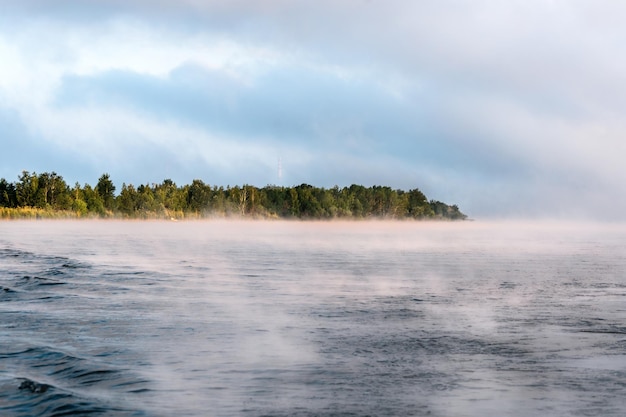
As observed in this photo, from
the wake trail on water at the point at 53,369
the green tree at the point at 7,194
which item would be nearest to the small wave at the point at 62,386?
the wake trail on water at the point at 53,369

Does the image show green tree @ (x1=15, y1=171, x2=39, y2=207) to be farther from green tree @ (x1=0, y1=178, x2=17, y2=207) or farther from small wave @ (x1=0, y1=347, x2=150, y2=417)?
small wave @ (x1=0, y1=347, x2=150, y2=417)

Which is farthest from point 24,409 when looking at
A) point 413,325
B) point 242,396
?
point 413,325

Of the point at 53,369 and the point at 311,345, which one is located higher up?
the point at 311,345

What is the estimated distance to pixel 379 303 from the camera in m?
21.8

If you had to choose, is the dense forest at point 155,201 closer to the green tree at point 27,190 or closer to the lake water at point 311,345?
the green tree at point 27,190

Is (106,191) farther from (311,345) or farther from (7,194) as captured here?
(311,345)

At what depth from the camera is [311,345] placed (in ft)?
50.5

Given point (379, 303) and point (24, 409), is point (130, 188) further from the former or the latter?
point (24, 409)

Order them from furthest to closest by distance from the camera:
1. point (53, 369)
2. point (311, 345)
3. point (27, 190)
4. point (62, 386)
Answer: point (27, 190), point (311, 345), point (53, 369), point (62, 386)

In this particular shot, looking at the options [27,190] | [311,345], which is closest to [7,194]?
[27,190]

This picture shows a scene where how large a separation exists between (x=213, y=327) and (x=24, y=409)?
6.92 metres

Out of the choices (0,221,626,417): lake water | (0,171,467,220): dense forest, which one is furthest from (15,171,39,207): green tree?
(0,221,626,417): lake water

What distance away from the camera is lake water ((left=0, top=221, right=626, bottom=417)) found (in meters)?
11.2

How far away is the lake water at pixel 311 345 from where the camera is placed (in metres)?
11.2
